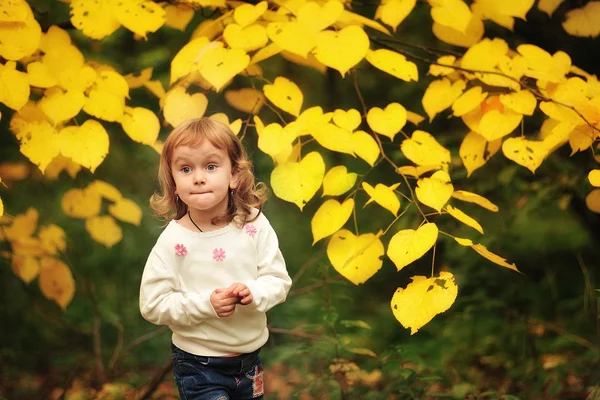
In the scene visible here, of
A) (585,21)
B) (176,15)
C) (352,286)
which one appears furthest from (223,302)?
(585,21)

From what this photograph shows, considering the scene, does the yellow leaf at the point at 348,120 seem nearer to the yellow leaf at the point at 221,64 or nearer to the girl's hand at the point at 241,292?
the yellow leaf at the point at 221,64

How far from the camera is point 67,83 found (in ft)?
7.59

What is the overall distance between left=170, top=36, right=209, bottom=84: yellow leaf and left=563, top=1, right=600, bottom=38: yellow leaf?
1.43m

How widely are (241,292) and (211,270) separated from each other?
0.13m

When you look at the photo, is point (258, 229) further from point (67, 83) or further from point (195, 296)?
point (67, 83)

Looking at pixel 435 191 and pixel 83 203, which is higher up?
pixel 435 191

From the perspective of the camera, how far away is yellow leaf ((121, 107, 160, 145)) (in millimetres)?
2404

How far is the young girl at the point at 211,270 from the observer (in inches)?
73.5

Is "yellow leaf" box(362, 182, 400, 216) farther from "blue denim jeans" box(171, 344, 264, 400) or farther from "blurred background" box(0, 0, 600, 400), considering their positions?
"blurred background" box(0, 0, 600, 400)

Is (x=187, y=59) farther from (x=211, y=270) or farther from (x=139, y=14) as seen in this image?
(x=211, y=270)

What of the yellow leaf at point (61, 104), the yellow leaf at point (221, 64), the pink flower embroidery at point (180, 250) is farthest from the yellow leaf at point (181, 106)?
the pink flower embroidery at point (180, 250)

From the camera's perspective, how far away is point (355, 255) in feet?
7.57

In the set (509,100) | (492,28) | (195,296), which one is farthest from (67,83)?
(492,28)

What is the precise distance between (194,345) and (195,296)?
161 mm
